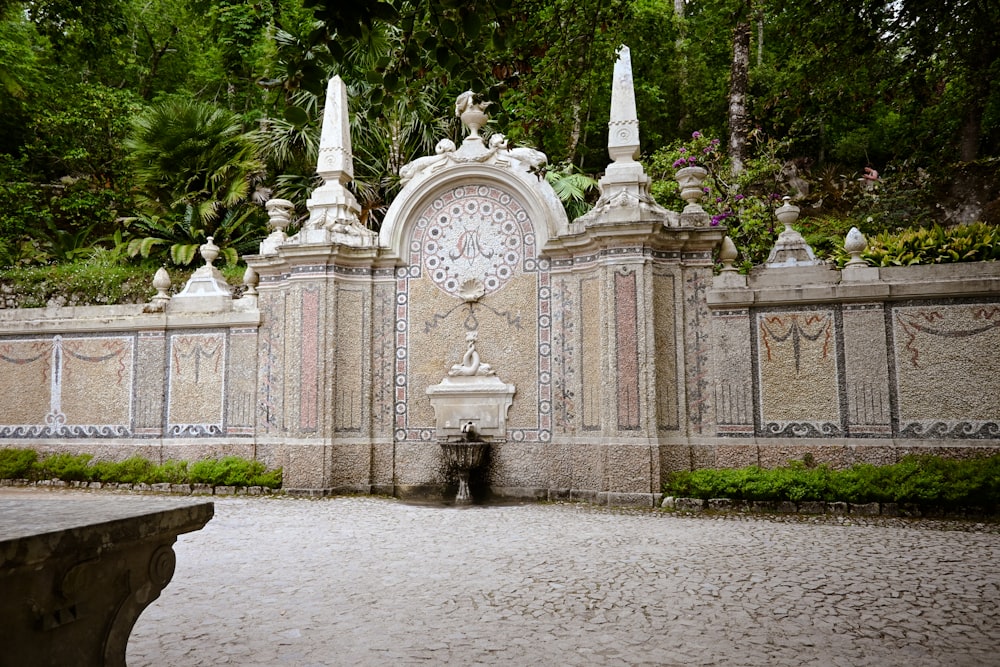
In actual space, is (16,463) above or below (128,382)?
below

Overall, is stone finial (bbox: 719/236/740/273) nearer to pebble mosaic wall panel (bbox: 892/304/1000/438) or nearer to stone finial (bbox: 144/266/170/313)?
pebble mosaic wall panel (bbox: 892/304/1000/438)

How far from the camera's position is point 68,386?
36.6 ft

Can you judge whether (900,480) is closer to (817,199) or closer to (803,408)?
(803,408)

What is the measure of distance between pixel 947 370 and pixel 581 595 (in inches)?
245

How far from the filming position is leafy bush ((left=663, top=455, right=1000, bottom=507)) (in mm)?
7418

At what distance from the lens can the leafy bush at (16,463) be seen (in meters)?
10.6

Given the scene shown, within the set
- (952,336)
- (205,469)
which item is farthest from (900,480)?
(205,469)

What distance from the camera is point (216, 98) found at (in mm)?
20094

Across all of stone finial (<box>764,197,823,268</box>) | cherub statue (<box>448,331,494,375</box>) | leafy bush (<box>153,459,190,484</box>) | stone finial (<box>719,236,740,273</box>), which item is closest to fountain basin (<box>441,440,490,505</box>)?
cherub statue (<box>448,331,494,375</box>)

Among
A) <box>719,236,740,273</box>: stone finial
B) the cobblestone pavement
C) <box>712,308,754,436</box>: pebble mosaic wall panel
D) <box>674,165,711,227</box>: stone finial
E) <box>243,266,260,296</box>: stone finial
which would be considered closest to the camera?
the cobblestone pavement

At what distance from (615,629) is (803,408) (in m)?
5.87

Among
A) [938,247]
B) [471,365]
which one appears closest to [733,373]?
[938,247]

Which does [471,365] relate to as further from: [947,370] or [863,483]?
[947,370]

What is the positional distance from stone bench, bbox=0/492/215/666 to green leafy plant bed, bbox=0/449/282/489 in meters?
7.46
